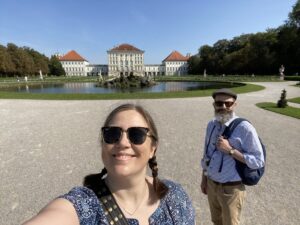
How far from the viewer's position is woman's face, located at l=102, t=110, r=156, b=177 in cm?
153

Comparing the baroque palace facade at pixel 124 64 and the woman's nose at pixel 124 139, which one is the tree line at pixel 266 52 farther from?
the woman's nose at pixel 124 139

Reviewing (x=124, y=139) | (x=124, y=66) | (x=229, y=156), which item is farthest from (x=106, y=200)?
(x=124, y=66)

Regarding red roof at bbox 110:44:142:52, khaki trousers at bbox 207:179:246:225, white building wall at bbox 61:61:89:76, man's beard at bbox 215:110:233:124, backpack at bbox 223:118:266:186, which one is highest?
red roof at bbox 110:44:142:52

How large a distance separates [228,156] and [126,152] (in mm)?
1669

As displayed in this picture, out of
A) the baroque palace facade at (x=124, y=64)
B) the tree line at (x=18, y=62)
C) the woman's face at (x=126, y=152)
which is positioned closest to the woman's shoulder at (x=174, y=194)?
the woman's face at (x=126, y=152)

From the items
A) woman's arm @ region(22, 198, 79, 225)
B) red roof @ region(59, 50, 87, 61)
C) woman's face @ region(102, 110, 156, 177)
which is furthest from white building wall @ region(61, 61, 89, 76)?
woman's arm @ region(22, 198, 79, 225)

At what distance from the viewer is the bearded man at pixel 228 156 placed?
2.79 meters

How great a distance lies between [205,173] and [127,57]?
130 metres

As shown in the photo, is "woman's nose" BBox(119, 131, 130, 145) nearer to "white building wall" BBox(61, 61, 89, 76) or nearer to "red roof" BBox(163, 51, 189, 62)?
"red roof" BBox(163, 51, 189, 62)

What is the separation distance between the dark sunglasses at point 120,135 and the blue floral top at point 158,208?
323mm

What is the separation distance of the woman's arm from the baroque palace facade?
126245 millimetres

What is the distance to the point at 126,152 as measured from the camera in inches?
62.4

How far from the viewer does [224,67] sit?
78750 mm

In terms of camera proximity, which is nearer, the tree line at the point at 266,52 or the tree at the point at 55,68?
the tree line at the point at 266,52
